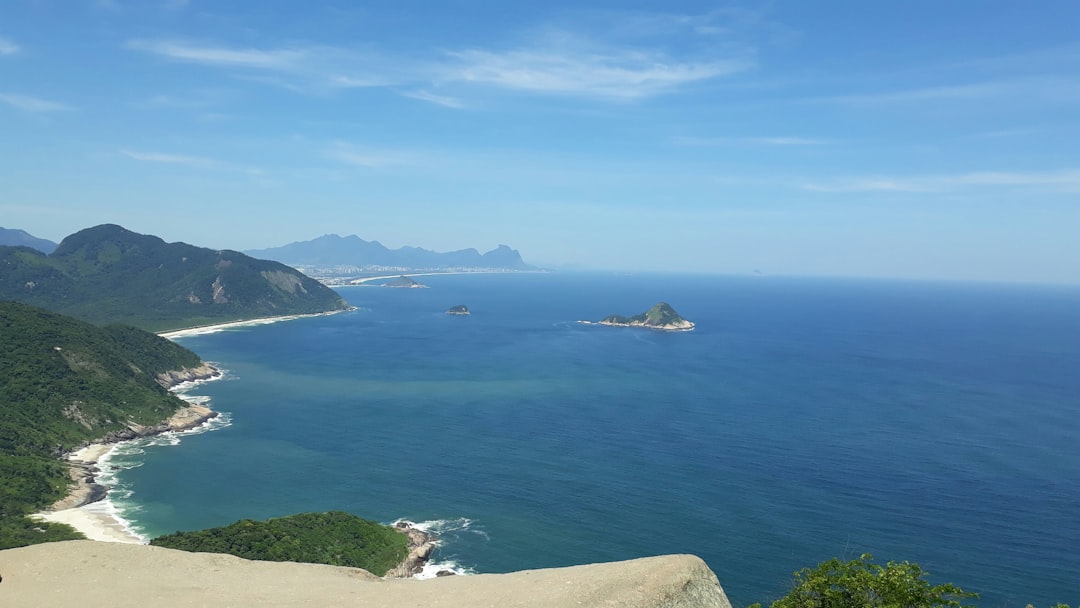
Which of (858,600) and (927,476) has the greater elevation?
(858,600)

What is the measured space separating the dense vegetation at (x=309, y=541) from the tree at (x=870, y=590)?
4072cm

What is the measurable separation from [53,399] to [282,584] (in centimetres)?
9468

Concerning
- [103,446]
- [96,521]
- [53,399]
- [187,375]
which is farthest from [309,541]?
[187,375]

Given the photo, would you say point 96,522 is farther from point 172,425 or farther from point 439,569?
point 172,425

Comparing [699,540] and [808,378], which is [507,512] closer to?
[699,540]

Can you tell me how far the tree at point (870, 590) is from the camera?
2578cm

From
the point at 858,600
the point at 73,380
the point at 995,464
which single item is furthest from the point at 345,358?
the point at 858,600

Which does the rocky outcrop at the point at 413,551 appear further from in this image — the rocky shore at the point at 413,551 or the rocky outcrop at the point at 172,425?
the rocky outcrop at the point at 172,425

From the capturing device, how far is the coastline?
66.7 metres

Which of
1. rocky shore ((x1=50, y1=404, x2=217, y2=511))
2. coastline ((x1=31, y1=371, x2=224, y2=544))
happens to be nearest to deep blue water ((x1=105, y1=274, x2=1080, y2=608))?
coastline ((x1=31, y1=371, x2=224, y2=544))

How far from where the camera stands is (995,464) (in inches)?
3499

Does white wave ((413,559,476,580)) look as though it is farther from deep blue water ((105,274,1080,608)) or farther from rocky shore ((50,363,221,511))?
rocky shore ((50,363,221,511))

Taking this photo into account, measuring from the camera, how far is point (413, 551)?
2453 inches

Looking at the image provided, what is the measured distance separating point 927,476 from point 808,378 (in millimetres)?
70865
